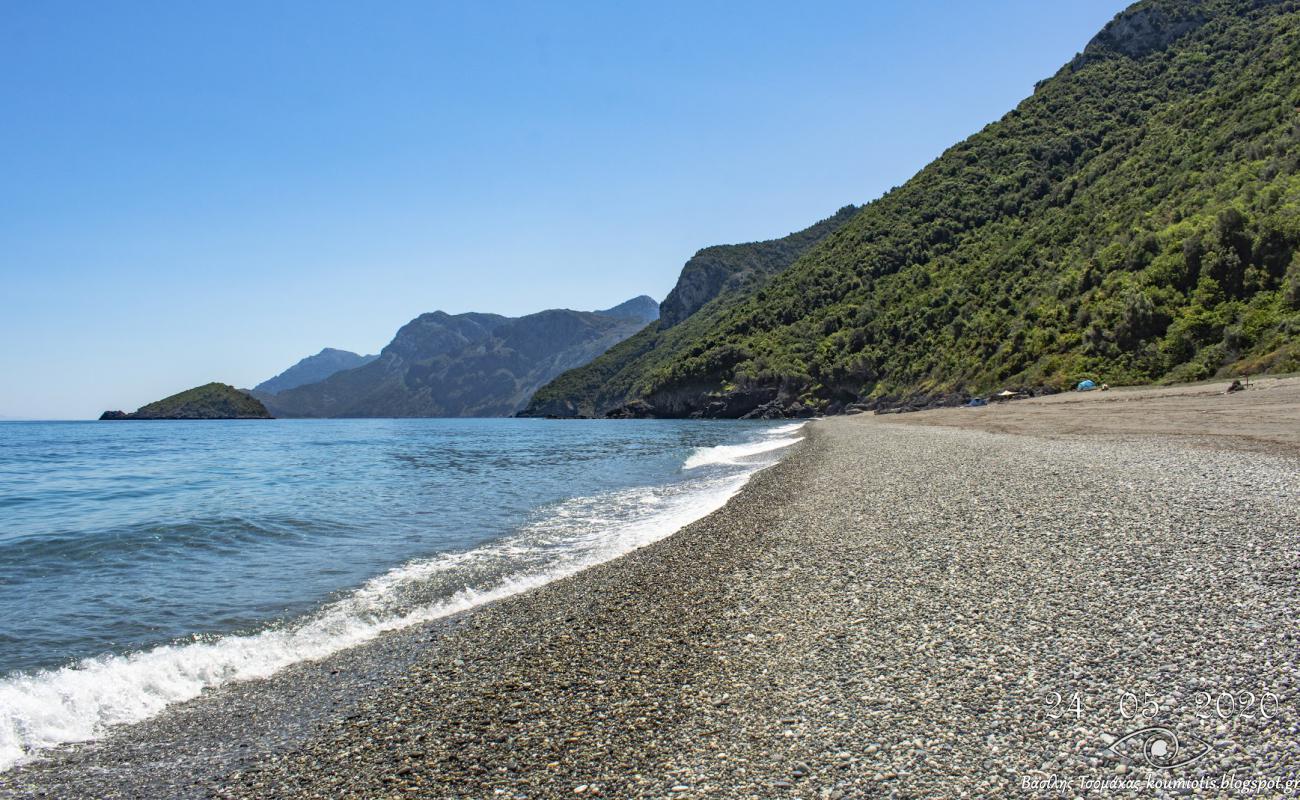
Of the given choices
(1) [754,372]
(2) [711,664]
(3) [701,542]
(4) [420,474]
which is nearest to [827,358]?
(1) [754,372]

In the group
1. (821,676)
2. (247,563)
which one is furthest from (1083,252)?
(247,563)

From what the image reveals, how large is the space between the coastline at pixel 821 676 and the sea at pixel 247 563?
1.10 metres

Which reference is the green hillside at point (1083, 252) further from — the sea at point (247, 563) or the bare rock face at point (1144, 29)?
the sea at point (247, 563)

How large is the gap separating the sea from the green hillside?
121ft

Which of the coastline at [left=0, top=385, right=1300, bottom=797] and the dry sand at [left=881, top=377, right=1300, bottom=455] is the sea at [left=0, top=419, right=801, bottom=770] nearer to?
the coastline at [left=0, top=385, right=1300, bottom=797]

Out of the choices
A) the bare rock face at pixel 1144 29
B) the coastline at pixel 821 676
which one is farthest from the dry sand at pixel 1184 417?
the bare rock face at pixel 1144 29

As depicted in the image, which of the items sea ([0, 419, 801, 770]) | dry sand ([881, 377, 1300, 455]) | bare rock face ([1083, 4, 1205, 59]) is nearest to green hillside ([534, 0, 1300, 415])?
bare rock face ([1083, 4, 1205, 59])

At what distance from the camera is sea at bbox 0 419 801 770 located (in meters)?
8.12

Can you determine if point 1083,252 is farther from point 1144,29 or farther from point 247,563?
point 1144,29

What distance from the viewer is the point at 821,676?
6.14 m

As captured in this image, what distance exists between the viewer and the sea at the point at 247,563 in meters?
8.12

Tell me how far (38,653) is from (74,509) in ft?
56.6

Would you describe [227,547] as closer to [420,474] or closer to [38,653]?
[38,653]

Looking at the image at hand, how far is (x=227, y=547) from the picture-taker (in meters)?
15.7
